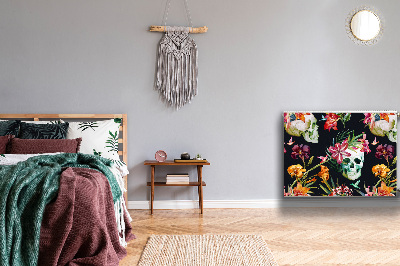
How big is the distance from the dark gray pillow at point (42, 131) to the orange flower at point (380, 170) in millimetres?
3146

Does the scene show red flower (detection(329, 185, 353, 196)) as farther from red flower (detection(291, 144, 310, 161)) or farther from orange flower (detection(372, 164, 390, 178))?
red flower (detection(291, 144, 310, 161))

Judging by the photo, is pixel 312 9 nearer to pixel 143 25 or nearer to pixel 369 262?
pixel 143 25

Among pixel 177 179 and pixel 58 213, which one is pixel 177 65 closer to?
pixel 177 179

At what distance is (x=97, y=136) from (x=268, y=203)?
1.91m

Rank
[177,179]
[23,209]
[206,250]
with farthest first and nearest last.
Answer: [177,179], [206,250], [23,209]

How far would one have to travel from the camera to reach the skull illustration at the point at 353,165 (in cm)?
444

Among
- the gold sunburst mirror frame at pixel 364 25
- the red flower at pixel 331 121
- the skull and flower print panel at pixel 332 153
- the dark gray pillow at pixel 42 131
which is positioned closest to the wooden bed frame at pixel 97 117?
the dark gray pillow at pixel 42 131

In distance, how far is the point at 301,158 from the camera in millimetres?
4449

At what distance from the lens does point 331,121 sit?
4.45 metres

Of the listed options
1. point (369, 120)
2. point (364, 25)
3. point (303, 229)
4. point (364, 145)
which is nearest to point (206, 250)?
point (303, 229)

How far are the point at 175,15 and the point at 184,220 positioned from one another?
211 centimetres

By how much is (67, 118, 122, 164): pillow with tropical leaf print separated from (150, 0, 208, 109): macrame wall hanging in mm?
706

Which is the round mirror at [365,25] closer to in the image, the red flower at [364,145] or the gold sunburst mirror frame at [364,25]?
the gold sunburst mirror frame at [364,25]

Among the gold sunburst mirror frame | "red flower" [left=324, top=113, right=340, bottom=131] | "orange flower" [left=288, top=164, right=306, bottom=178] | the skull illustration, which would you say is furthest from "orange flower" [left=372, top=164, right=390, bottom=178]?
the gold sunburst mirror frame
